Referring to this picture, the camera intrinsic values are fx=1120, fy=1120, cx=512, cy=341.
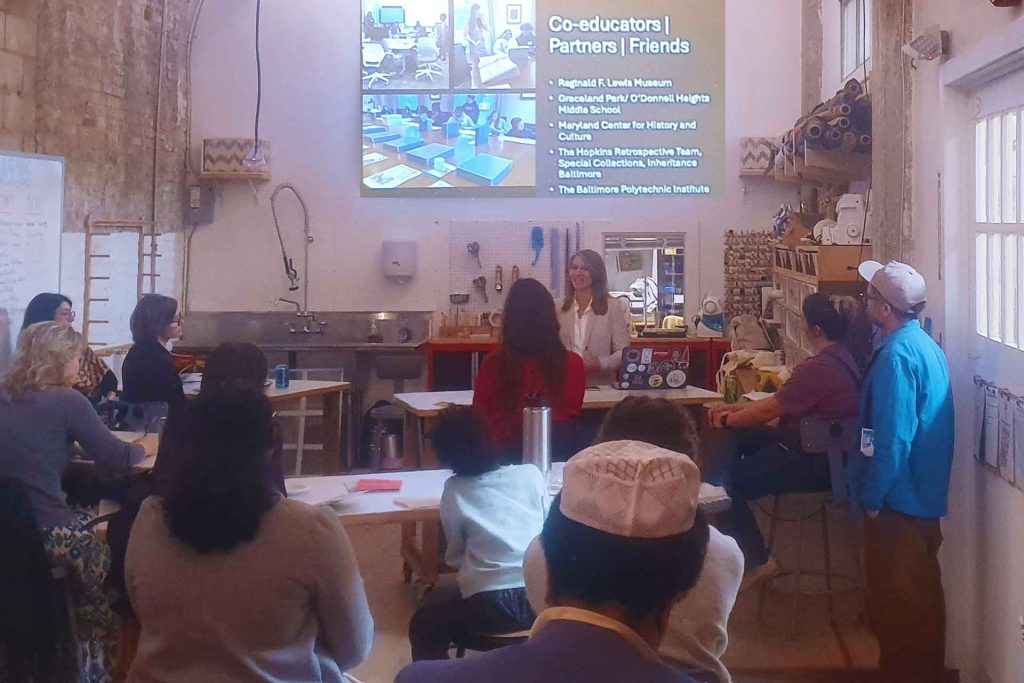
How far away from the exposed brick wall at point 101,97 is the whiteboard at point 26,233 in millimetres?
219

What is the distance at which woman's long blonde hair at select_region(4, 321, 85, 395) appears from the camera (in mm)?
3480

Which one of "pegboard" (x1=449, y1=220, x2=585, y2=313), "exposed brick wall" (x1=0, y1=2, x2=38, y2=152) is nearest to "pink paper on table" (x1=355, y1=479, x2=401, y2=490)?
"exposed brick wall" (x1=0, y1=2, x2=38, y2=152)

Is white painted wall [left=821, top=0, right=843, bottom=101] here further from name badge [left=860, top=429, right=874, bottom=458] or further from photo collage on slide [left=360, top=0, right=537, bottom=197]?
name badge [left=860, top=429, right=874, bottom=458]

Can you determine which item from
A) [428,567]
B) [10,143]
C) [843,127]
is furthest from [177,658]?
[10,143]

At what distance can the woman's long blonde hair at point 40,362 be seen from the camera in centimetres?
348

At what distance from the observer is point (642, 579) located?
1307 millimetres

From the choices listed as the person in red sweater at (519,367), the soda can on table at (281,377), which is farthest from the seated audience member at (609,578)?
the soda can on table at (281,377)

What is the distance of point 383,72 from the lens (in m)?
8.17

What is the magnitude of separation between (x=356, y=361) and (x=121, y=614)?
473 cm

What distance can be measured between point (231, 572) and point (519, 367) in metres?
2.11

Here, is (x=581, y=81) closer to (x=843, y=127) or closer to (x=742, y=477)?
(x=843, y=127)

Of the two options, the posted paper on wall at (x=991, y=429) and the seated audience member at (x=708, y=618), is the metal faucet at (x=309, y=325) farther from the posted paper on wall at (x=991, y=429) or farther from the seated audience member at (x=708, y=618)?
the seated audience member at (x=708, y=618)

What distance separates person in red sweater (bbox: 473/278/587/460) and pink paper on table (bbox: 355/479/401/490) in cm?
48

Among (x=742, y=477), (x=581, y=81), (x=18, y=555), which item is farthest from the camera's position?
(x=581, y=81)
